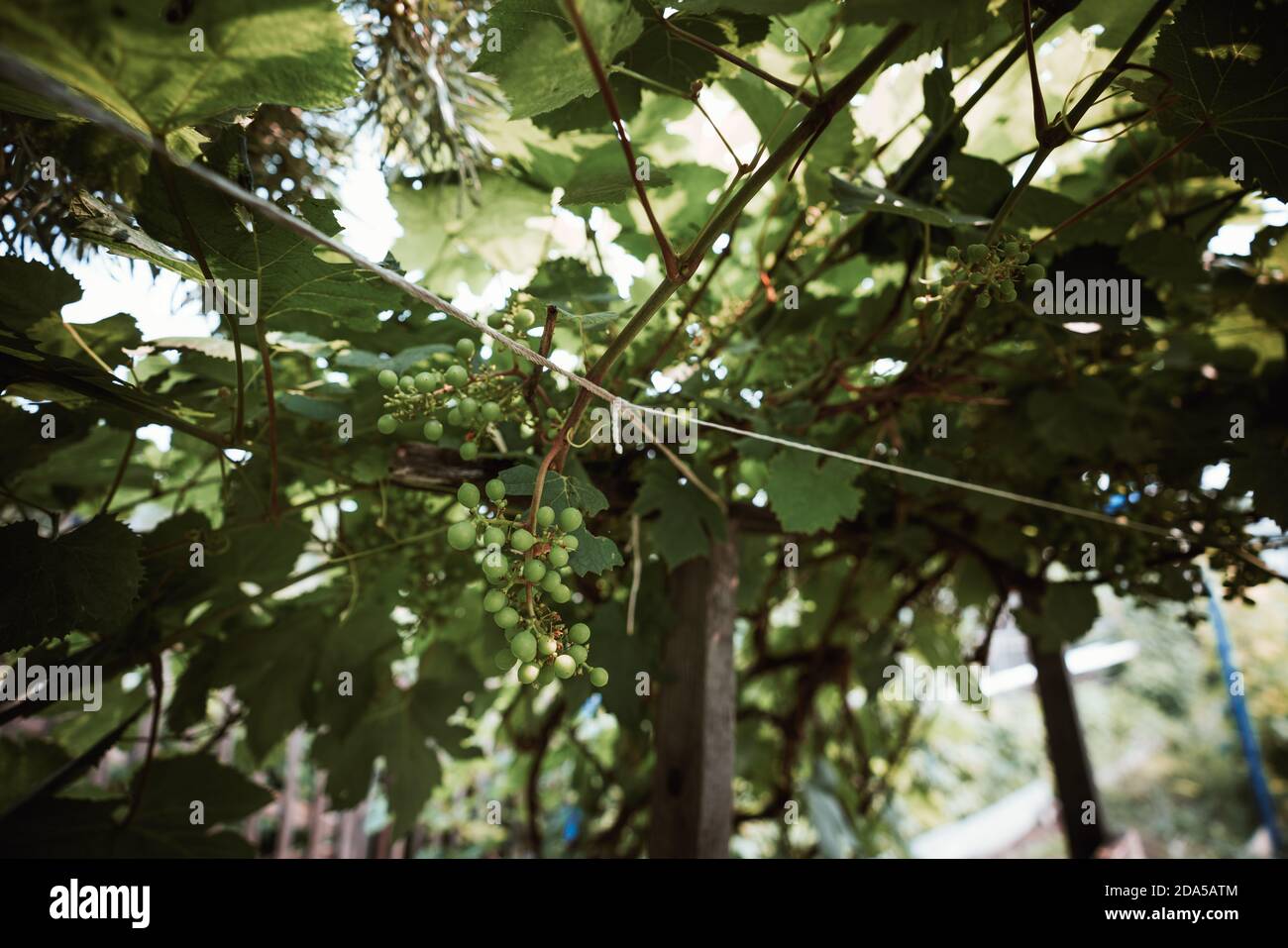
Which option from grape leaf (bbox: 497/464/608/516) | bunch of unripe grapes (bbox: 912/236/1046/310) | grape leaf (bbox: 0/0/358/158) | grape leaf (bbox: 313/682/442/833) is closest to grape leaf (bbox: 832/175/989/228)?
bunch of unripe grapes (bbox: 912/236/1046/310)

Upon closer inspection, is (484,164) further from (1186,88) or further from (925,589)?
(925,589)

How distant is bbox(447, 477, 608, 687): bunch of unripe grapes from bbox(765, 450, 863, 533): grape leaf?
1.76 feet

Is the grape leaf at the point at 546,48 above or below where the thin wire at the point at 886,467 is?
above

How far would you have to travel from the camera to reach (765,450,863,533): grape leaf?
1.10 m

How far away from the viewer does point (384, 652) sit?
1.33m

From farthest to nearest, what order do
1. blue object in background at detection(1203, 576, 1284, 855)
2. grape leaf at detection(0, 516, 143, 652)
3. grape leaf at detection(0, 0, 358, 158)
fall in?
blue object in background at detection(1203, 576, 1284, 855) < grape leaf at detection(0, 516, 143, 652) < grape leaf at detection(0, 0, 358, 158)

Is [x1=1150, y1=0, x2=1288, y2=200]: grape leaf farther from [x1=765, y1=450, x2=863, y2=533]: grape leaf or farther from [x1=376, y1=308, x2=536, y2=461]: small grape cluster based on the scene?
[x1=376, y1=308, x2=536, y2=461]: small grape cluster

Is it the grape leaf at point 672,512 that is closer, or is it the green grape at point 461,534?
the green grape at point 461,534

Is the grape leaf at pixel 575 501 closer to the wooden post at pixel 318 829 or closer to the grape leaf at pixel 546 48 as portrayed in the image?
the grape leaf at pixel 546 48

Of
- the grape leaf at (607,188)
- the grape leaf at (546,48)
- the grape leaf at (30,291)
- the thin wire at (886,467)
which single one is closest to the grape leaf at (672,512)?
the thin wire at (886,467)

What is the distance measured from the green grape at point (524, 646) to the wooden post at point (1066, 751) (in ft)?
6.83

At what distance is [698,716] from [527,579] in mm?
764

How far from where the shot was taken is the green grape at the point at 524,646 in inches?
22.3

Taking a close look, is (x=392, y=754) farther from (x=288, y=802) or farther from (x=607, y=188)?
(x=288, y=802)
